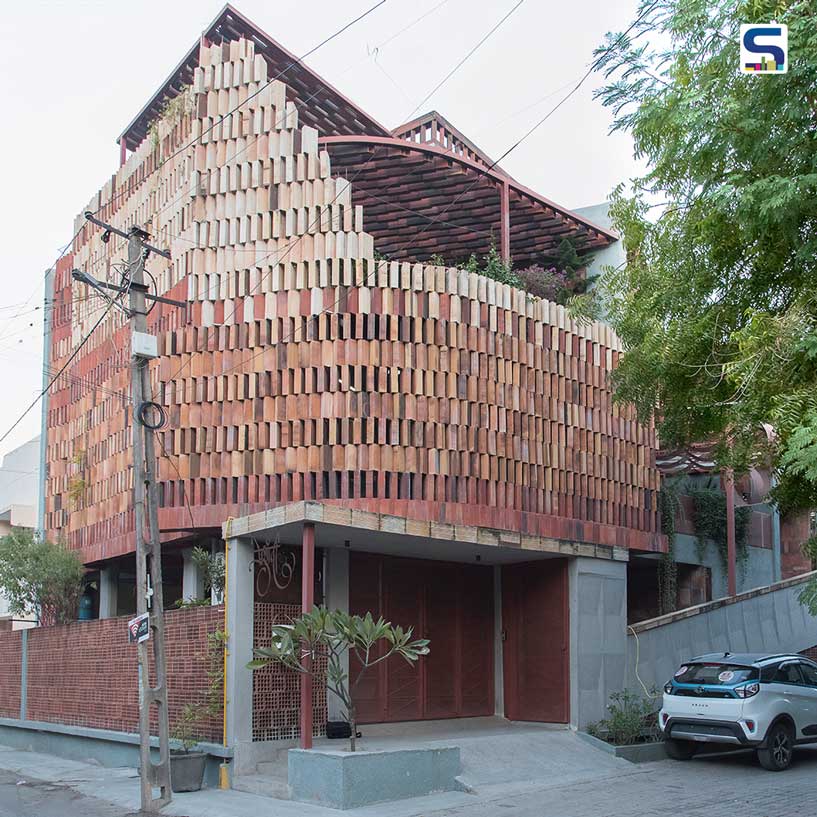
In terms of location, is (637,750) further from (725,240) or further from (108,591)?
(108,591)

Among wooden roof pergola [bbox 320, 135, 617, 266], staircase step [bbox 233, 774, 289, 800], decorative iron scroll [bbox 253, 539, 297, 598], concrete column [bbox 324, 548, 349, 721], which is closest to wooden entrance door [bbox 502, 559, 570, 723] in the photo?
concrete column [bbox 324, 548, 349, 721]

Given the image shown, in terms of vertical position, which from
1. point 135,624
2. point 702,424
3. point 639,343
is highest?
point 639,343

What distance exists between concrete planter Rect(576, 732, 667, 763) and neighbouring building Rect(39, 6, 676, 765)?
84 cm

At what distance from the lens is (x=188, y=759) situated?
46.6 feet

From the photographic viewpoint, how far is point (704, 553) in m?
24.9

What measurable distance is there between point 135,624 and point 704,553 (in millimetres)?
15413

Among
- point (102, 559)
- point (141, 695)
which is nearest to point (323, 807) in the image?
point (141, 695)

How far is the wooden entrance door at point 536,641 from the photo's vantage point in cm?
1839

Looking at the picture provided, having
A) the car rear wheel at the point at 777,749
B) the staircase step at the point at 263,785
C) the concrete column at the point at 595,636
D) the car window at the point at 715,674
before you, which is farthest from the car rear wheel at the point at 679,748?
the staircase step at the point at 263,785

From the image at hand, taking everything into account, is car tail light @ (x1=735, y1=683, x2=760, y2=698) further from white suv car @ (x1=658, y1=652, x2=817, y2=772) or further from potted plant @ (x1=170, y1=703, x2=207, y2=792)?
potted plant @ (x1=170, y1=703, x2=207, y2=792)

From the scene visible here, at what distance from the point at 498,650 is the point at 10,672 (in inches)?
424

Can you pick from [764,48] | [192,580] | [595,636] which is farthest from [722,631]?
[764,48]

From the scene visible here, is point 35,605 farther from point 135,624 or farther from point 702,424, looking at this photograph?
point 702,424

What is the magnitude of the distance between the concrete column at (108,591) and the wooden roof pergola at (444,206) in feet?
32.9
